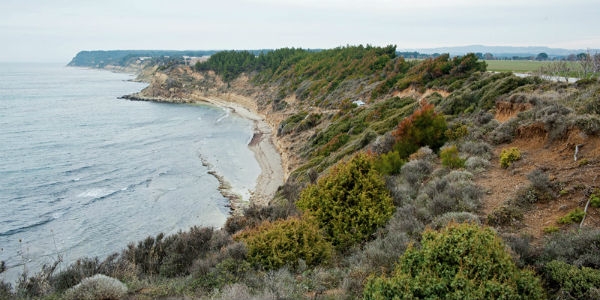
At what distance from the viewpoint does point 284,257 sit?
9.56 meters

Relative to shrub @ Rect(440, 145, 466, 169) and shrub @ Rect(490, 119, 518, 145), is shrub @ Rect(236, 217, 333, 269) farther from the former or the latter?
shrub @ Rect(490, 119, 518, 145)

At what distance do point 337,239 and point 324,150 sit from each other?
19.1 metres

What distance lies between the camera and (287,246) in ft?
32.1

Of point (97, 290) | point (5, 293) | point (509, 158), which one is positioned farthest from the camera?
point (509, 158)

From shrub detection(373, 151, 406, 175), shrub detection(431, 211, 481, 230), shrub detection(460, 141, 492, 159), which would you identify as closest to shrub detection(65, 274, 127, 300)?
shrub detection(431, 211, 481, 230)

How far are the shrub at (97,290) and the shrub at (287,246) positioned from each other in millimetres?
3045

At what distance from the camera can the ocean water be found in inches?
896

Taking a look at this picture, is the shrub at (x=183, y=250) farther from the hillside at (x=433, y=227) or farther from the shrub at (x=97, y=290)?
the shrub at (x=97, y=290)

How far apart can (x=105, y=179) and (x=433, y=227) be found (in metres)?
31.1

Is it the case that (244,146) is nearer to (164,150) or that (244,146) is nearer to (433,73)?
(164,150)

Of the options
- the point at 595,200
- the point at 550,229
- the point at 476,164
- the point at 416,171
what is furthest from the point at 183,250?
the point at 595,200

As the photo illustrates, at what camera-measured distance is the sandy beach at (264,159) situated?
92.2 ft

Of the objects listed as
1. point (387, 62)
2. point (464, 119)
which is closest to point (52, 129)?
point (387, 62)

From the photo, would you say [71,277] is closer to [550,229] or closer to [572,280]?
[572,280]
